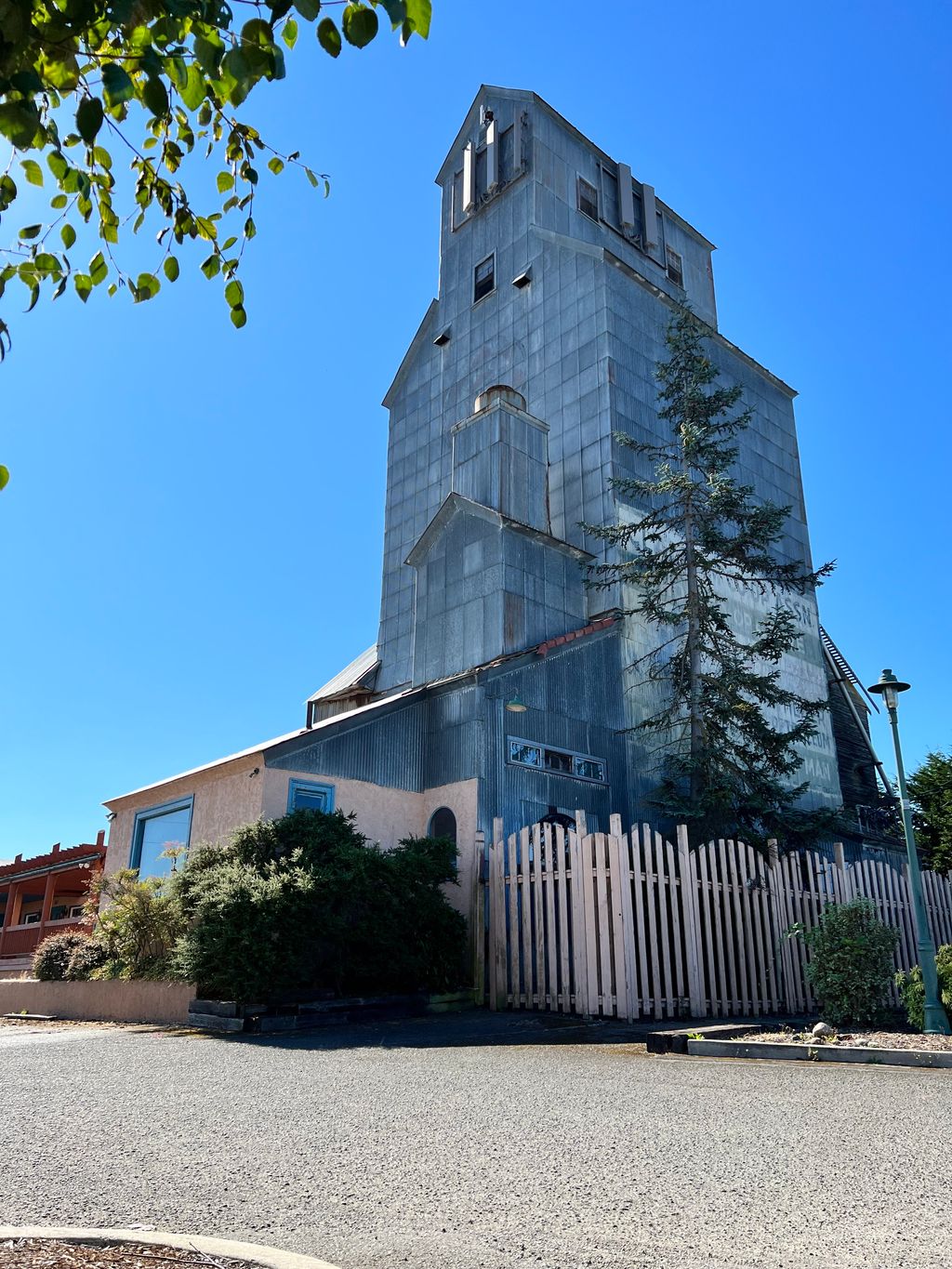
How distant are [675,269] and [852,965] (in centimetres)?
2504

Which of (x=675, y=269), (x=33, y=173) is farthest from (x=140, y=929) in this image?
(x=675, y=269)

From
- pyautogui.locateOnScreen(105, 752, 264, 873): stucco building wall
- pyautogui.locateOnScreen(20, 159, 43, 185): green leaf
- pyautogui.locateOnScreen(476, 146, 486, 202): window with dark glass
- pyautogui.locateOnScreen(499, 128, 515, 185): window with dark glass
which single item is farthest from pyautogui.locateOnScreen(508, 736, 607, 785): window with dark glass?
pyautogui.locateOnScreen(476, 146, 486, 202): window with dark glass

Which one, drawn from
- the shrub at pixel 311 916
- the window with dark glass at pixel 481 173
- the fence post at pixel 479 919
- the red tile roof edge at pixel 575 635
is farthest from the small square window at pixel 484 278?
the shrub at pixel 311 916

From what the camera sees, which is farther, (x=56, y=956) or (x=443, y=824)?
(x=443, y=824)

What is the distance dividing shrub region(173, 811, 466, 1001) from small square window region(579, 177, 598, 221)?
69.7 feet

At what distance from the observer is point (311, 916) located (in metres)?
11.2

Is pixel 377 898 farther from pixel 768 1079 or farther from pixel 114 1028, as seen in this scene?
pixel 768 1079

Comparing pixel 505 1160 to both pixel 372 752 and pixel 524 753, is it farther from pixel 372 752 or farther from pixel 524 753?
pixel 524 753

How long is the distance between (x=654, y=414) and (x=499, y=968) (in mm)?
15582

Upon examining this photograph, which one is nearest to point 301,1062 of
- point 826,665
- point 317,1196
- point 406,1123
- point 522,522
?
point 406,1123

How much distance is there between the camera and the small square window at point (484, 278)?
89.5 ft

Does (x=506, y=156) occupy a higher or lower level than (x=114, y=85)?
higher

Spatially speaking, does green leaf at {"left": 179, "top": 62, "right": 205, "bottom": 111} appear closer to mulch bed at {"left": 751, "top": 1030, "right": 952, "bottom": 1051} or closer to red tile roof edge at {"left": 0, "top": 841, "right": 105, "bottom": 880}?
mulch bed at {"left": 751, "top": 1030, "right": 952, "bottom": 1051}

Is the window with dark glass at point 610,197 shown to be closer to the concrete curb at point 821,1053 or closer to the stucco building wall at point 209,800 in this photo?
the stucco building wall at point 209,800
